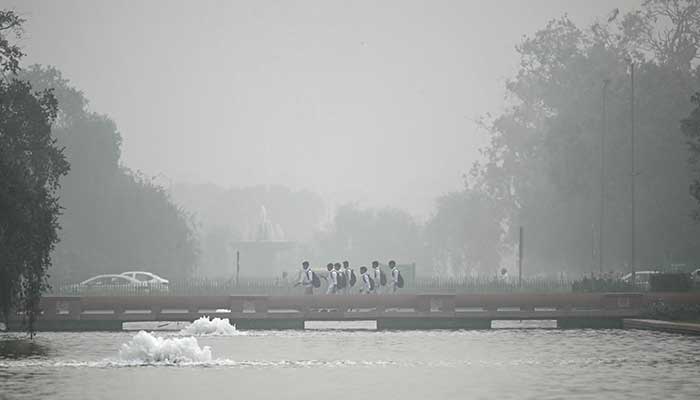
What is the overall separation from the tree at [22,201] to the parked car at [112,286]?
77.6 feet

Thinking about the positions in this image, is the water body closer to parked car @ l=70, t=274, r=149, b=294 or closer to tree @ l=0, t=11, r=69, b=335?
tree @ l=0, t=11, r=69, b=335

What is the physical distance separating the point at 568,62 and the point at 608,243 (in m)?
14.6

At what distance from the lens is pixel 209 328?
162ft

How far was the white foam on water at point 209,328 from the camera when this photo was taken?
161 feet

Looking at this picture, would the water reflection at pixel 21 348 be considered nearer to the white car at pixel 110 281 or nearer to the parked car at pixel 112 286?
the parked car at pixel 112 286

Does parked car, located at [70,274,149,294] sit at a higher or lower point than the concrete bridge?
higher

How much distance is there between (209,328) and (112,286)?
23.1m

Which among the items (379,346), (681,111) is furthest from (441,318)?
(681,111)

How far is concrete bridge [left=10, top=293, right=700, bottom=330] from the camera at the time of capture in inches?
2045

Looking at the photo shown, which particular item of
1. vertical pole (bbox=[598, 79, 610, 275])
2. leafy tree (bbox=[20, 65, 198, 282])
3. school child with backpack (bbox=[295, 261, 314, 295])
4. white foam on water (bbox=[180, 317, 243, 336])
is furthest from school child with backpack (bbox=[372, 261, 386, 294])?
leafy tree (bbox=[20, 65, 198, 282])

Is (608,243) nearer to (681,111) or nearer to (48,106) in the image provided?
(681,111)

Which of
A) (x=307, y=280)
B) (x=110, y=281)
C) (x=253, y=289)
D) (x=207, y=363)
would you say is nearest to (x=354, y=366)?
(x=207, y=363)

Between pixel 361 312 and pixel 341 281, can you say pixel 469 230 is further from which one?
pixel 361 312

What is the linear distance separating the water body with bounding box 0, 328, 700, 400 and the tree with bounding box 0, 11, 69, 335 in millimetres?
1955
